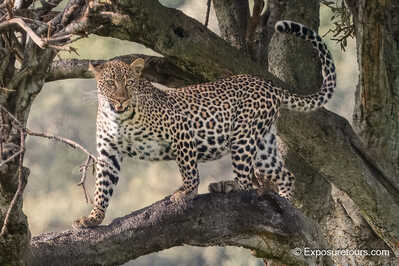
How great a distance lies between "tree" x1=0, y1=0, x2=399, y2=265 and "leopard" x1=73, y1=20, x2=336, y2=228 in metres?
0.29

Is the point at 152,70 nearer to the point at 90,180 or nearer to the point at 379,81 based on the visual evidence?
the point at 379,81

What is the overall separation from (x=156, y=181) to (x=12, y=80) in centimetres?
1867

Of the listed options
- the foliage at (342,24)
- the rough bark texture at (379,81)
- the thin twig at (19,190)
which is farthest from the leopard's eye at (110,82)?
the foliage at (342,24)

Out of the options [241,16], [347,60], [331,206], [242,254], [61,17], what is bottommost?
[242,254]

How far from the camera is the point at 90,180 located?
2219 cm

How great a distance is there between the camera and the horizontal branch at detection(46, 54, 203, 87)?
9906mm

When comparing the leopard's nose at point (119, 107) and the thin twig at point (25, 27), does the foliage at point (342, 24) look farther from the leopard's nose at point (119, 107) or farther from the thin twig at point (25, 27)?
the thin twig at point (25, 27)

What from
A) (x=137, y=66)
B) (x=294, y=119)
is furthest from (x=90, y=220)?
(x=294, y=119)

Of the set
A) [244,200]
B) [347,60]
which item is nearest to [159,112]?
[244,200]

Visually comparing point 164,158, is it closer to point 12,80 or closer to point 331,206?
point 12,80

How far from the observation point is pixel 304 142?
1005 centimetres

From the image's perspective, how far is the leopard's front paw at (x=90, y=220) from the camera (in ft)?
24.7

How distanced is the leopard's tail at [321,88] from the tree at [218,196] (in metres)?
0.73

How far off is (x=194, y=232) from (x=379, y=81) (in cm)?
324
